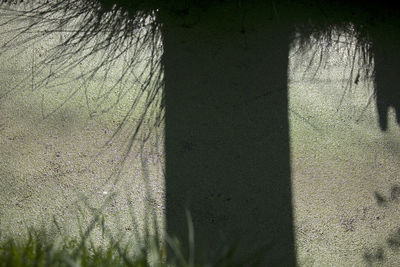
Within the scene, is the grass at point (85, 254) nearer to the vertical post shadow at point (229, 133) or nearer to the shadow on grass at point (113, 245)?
the shadow on grass at point (113, 245)

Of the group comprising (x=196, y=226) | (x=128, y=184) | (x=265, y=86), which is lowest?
(x=196, y=226)

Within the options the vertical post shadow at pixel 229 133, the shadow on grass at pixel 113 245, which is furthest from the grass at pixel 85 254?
the vertical post shadow at pixel 229 133

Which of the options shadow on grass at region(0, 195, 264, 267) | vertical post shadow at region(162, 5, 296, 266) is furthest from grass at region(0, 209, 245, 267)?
vertical post shadow at region(162, 5, 296, 266)

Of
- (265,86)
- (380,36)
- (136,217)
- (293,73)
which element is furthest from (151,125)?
(380,36)

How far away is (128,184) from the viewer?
1.76m

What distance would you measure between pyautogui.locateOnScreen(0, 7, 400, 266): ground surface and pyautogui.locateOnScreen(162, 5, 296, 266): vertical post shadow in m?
0.06

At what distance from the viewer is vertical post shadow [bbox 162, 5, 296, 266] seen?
5.54 ft

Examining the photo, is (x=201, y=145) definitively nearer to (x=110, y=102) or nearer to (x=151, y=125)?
(x=151, y=125)

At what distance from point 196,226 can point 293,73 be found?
910mm

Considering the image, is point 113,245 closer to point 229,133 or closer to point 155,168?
point 155,168

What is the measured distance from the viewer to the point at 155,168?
1809mm

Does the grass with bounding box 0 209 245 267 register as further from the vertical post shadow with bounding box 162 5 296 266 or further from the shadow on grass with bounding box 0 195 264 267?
the vertical post shadow with bounding box 162 5 296 266

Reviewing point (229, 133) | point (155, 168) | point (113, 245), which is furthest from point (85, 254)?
point (229, 133)

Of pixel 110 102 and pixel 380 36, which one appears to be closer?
pixel 110 102
